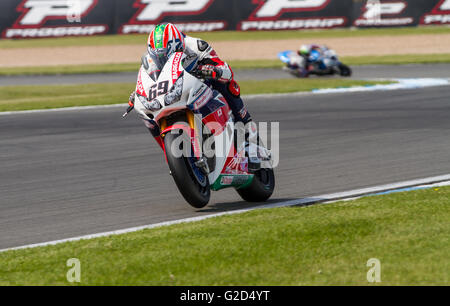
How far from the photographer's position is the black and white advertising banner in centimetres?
3344

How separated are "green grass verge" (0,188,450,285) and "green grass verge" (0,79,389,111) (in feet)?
38.6

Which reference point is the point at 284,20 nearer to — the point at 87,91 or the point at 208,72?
the point at 87,91

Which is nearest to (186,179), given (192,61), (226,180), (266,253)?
(226,180)

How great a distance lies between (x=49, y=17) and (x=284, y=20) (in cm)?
947

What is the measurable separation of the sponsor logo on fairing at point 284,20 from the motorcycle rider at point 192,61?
88.2 feet

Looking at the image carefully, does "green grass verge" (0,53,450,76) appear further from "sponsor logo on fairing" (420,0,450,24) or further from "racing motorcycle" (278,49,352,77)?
"racing motorcycle" (278,49,352,77)

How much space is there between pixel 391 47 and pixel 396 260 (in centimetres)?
3041

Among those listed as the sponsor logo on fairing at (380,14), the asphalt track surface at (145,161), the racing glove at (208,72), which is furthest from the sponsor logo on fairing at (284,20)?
the racing glove at (208,72)

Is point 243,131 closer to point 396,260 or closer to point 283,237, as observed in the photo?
point 283,237

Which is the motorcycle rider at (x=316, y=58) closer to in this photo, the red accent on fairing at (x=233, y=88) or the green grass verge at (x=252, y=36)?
the green grass verge at (x=252, y=36)

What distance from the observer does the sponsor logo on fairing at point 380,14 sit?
34.3m

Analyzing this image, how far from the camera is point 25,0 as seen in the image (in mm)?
33312

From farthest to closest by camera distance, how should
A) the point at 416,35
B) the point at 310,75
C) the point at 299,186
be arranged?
the point at 416,35
the point at 310,75
the point at 299,186

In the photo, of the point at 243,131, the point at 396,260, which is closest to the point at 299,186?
the point at 243,131
